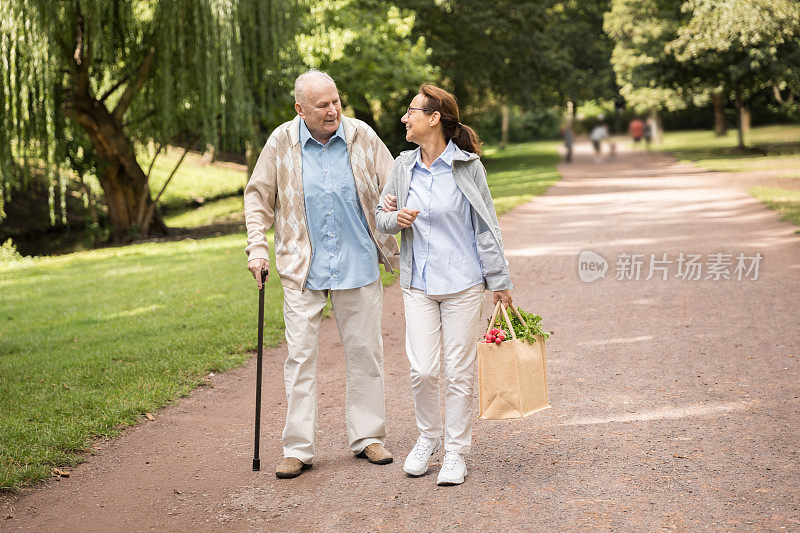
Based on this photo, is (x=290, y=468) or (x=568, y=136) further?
(x=568, y=136)

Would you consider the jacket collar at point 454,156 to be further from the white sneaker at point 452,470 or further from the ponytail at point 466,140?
the white sneaker at point 452,470

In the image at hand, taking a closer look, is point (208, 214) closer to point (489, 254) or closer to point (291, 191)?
point (291, 191)

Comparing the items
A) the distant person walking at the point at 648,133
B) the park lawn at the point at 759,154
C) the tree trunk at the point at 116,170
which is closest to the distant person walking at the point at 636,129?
the distant person walking at the point at 648,133

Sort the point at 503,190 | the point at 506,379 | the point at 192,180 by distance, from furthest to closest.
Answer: the point at 192,180
the point at 503,190
the point at 506,379

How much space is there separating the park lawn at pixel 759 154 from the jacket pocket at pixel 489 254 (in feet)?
35.8

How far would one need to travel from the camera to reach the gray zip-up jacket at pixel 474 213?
4.24 m

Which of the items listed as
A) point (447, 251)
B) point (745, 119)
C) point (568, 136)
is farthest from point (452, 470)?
point (745, 119)

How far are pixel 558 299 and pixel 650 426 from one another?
435 cm

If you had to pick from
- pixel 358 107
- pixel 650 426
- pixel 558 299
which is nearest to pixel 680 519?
pixel 650 426

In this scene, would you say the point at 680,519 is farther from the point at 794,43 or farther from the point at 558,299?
the point at 794,43

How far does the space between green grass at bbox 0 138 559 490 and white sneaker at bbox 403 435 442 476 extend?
2.11 metres

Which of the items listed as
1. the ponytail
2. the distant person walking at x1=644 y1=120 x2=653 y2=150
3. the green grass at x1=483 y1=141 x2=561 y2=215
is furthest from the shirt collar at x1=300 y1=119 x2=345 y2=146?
the distant person walking at x1=644 y1=120 x2=653 y2=150

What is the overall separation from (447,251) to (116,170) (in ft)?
56.3

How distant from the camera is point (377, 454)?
4.61 meters
